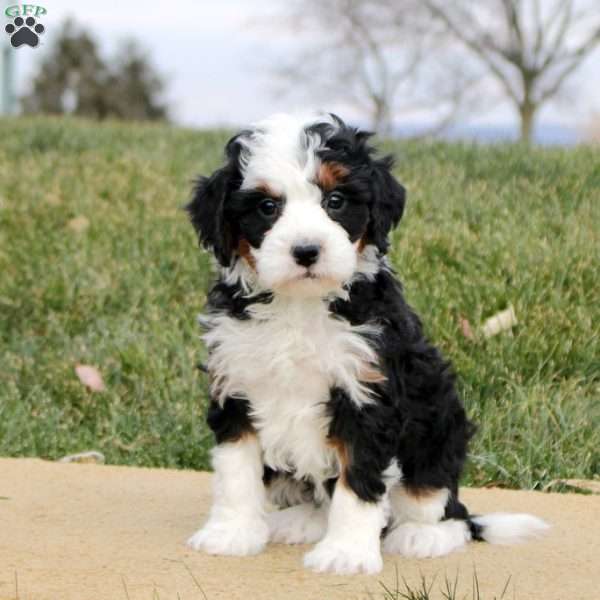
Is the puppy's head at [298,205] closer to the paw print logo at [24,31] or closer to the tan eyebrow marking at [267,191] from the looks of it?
the tan eyebrow marking at [267,191]

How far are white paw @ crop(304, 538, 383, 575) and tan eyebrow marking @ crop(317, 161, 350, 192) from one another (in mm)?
1333

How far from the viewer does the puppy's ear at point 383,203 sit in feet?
14.0

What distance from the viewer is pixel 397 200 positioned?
174 inches

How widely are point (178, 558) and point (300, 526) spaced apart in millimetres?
563


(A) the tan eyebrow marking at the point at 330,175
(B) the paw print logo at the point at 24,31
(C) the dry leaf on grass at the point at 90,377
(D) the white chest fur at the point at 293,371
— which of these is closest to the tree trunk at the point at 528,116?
(B) the paw print logo at the point at 24,31

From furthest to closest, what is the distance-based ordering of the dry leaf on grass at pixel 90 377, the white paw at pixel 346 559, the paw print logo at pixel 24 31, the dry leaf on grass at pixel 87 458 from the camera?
1. the paw print logo at pixel 24 31
2. the dry leaf on grass at pixel 90 377
3. the dry leaf on grass at pixel 87 458
4. the white paw at pixel 346 559

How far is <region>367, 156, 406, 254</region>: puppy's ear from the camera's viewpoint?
4281mm

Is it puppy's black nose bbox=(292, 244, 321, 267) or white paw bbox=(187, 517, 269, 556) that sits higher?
puppy's black nose bbox=(292, 244, 321, 267)

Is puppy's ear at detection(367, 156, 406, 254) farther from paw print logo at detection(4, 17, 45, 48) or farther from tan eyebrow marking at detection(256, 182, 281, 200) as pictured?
paw print logo at detection(4, 17, 45, 48)

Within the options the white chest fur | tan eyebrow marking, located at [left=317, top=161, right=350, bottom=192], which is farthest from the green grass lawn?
tan eyebrow marking, located at [left=317, top=161, right=350, bottom=192]

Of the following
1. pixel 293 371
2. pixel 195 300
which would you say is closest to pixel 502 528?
pixel 293 371

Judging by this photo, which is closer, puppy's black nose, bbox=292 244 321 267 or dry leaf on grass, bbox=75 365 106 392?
puppy's black nose, bbox=292 244 321 267

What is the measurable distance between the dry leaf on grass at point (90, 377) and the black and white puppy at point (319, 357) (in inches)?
124

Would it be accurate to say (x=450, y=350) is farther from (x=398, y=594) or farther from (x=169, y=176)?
(x=169, y=176)
